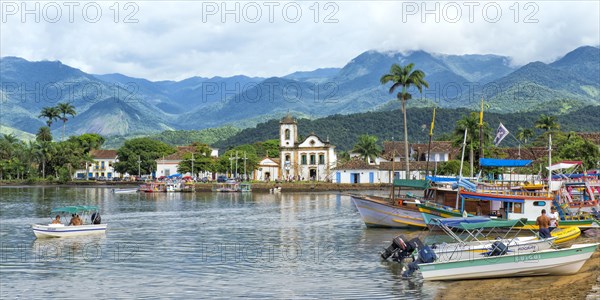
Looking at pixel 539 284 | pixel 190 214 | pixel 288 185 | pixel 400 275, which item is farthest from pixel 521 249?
pixel 288 185

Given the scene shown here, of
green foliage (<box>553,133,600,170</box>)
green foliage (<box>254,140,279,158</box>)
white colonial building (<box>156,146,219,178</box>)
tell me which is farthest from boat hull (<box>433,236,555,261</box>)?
green foliage (<box>254,140,279,158</box>)

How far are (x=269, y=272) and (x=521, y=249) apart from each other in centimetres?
1025

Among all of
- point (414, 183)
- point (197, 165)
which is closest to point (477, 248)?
point (414, 183)

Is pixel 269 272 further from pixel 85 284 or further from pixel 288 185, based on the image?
pixel 288 185

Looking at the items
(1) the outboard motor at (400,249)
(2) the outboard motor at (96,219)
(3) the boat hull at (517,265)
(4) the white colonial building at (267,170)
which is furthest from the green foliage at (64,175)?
(3) the boat hull at (517,265)


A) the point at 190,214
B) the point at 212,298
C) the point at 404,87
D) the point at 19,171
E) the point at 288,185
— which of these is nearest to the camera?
the point at 212,298

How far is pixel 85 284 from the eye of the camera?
26922 millimetres

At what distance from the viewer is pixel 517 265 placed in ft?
82.3

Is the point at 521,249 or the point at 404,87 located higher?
the point at 404,87

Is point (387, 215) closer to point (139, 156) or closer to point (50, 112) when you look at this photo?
point (139, 156)

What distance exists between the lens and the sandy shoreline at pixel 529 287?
2231 cm

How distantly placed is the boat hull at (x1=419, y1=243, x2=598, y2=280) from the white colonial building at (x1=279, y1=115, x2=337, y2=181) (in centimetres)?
9233

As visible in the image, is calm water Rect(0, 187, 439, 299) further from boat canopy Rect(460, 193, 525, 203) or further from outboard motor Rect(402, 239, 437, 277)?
boat canopy Rect(460, 193, 525, 203)

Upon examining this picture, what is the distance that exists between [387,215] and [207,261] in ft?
47.8
